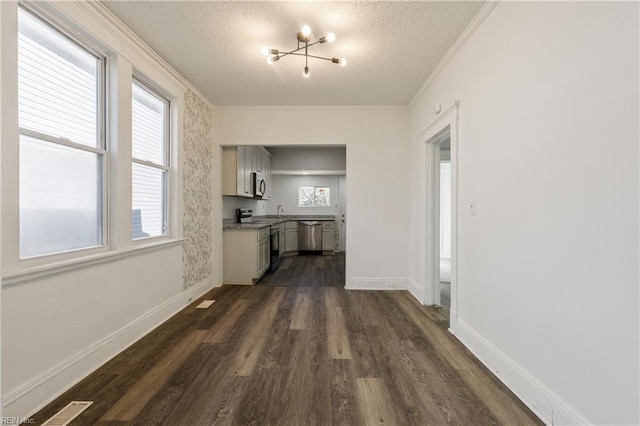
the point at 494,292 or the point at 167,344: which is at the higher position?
the point at 494,292

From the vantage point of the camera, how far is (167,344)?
2.29 meters

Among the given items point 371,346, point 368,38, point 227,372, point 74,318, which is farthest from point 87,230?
point 368,38

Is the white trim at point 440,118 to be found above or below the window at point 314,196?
above

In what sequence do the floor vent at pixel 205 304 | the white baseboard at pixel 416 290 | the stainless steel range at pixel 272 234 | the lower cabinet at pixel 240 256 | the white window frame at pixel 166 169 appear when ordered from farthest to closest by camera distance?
the stainless steel range at pixel 272 234
the lower cabinet at pixel 240 256
the white baseboard at pixel 416 290
the floor vent at pixel 205 304
the white window frame at pixel 166 169

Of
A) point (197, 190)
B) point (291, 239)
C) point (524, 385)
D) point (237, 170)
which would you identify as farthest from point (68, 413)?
point (291, 239)

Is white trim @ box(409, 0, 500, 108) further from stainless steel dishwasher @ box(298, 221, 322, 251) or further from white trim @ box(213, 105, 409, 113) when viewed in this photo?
stainless steel dishwasher @ box(298, 221, 322, 251)

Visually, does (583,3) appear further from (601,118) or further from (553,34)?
(601,118)

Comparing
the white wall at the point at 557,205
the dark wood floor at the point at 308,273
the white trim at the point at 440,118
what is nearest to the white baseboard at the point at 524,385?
the white wall at the point at 557,205

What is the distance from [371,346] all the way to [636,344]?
5.15 ft

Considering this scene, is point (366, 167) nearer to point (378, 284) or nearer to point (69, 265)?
point (378, 284)

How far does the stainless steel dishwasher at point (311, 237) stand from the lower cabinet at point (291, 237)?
133mm

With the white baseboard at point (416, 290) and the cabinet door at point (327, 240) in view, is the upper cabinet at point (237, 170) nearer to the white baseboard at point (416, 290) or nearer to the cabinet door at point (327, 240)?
the cabinet door at point (327, 240)

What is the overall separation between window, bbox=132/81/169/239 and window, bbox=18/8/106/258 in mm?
391

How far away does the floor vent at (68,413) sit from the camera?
4.76 feet
